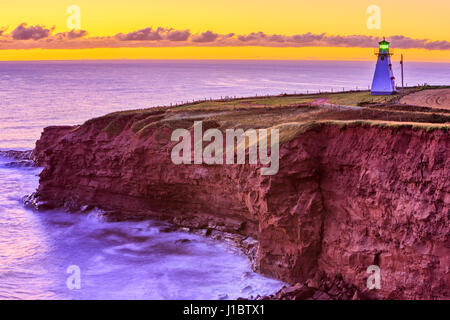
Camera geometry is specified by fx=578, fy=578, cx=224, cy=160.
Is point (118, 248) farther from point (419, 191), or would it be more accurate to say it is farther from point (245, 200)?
point (419, 191)

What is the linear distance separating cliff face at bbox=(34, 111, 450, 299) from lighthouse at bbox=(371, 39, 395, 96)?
26997mm

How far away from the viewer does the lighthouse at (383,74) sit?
6156cm

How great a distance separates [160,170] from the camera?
45.6 meters

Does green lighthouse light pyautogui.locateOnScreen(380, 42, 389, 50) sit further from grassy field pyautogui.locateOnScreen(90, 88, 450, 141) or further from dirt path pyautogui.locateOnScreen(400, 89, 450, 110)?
dirt path pyautogui.locateOnScreen(400, 89, 450, 110)

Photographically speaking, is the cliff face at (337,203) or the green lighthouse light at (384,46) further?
the green lighthouse light at (384,46)

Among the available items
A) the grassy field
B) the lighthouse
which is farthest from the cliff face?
the lighthouse

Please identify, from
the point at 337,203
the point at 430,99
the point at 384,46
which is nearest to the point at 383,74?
the point at 384,46

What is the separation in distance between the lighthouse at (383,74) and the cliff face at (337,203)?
2700 centimetres

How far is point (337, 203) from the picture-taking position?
3328cm

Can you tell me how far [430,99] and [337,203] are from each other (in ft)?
82.2

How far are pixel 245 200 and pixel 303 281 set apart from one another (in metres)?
6.49

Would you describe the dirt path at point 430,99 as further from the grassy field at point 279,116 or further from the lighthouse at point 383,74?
the lighthouse at point 383,74

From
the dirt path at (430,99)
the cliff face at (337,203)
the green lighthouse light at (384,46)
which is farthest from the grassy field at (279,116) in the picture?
the green lighthouse light at (384,46)

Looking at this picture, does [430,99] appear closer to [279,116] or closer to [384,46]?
[384,46]
